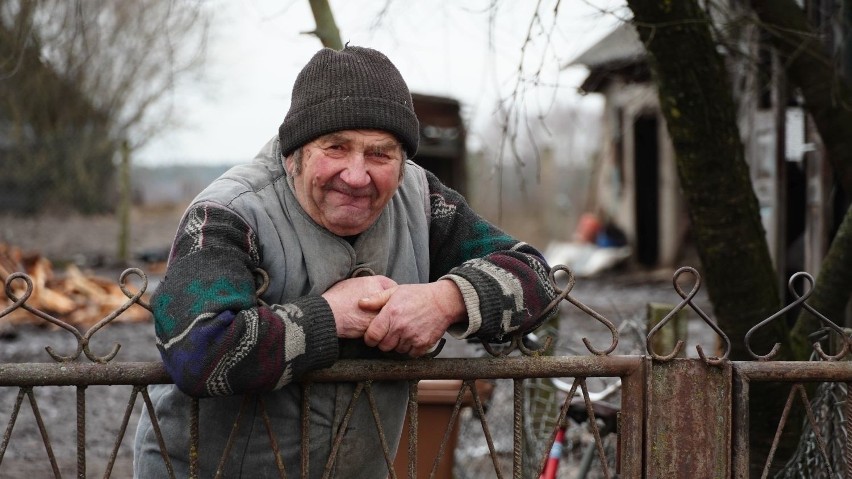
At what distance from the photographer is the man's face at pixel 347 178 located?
197cm

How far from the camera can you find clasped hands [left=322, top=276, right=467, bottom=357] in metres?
1.88

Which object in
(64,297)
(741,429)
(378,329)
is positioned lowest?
(64,297)

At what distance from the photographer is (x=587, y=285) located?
43.6 feet

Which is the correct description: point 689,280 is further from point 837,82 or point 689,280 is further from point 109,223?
point 109,223

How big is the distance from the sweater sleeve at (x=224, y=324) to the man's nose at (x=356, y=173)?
0.26m

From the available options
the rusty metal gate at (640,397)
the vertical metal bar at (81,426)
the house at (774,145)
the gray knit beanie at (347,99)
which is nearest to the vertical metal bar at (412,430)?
the rusty metal gate at (640,397)

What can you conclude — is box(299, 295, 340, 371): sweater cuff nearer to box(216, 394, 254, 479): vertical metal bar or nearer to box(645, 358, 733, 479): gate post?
box(216, 394, 254, 479): vertical metal bar

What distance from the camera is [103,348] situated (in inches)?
297

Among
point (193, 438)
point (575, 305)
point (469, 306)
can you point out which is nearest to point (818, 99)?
point (575, 305)

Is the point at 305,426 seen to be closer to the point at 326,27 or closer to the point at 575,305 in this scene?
the point at 575,305

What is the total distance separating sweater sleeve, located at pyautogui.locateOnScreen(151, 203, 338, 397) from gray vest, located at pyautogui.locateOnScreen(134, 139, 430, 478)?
0.11 meters

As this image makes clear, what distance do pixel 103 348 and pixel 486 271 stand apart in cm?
630

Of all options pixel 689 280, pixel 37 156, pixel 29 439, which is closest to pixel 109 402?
pixel 29 439

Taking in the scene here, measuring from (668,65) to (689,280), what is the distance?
9.36m
